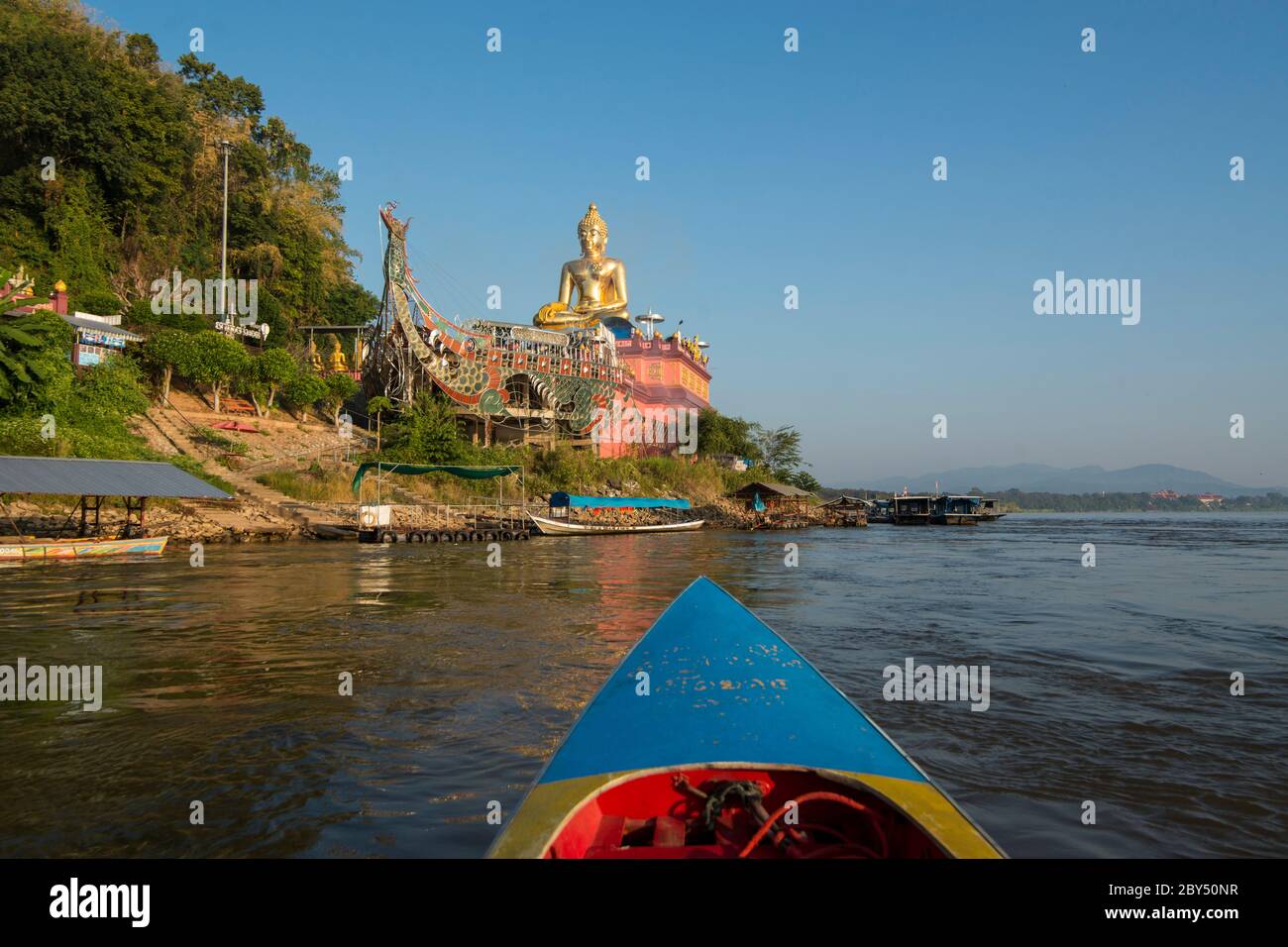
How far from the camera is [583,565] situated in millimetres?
18828

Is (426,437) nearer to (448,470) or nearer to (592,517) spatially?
(448,470)

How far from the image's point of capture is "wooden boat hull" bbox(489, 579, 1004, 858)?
2537mm

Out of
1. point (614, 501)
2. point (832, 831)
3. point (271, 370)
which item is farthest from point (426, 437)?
point (832, 831)

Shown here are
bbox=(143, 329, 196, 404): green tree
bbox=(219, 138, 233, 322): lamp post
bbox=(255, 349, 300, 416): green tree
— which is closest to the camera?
bbox=(143, 329, 196, 404): green tree

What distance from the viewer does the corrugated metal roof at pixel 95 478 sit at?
14.6 metres

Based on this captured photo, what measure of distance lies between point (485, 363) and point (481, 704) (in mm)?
31165

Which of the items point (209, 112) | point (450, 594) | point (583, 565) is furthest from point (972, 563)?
point (209, 112)

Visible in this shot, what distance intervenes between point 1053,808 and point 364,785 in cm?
394

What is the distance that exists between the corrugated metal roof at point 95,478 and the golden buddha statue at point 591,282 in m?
27.5

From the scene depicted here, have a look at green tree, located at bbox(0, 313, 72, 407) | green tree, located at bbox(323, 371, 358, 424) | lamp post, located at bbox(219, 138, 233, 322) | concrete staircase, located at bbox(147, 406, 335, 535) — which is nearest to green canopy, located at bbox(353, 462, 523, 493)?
concrete staircase, located at bbox(147, 406, 335, 535)

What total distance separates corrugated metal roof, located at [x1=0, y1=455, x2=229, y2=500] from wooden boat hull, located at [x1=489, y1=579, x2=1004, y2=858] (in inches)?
618

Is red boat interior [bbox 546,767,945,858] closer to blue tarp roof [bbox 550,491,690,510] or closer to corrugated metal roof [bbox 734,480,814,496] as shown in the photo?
blue tarp roof [bbox 550,491,690,510]
